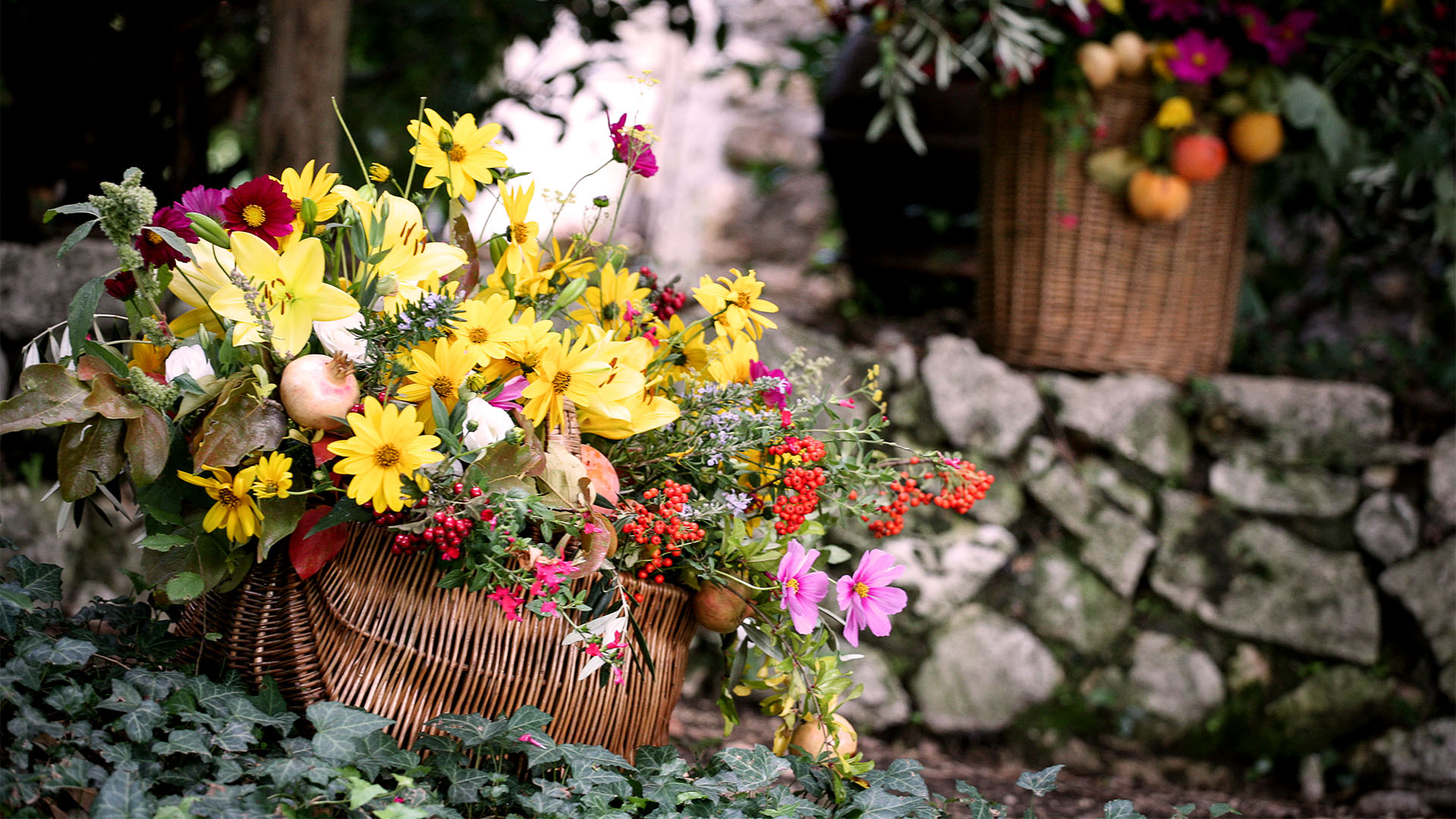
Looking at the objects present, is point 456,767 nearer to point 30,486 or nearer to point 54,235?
point 30,486

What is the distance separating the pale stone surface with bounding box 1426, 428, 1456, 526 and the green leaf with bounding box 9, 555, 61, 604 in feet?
7.18

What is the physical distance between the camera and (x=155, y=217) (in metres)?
0.85

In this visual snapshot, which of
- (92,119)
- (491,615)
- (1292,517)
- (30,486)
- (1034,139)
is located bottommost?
(30,486)

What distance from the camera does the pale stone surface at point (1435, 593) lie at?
1.81 metres

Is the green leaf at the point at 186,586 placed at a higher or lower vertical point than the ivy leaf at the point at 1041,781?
higher

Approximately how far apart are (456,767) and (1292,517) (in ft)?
5.67

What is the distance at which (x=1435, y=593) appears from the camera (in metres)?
1.84

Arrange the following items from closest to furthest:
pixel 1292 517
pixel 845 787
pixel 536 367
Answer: pixel 536 367, pixel 845 787, pixel 1292 517

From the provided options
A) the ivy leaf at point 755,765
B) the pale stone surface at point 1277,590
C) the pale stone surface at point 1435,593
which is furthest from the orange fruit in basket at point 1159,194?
the ivy leaf at point 755,765

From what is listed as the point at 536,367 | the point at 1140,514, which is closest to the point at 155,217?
the point at 536,367

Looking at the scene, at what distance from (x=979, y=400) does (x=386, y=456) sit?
1482 mm

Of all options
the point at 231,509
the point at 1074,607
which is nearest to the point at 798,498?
the point at 231,509

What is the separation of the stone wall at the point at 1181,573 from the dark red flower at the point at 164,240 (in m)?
1.29

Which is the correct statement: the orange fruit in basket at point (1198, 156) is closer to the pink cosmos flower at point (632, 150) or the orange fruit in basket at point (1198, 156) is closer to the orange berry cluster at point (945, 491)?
the orange berry cluster at point (945, 491)
